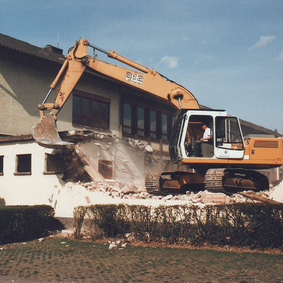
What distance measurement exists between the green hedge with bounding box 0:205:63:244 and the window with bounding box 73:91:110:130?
9376 mm

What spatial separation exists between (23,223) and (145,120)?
51.1 ft

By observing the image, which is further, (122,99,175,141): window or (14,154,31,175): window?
(122,99,175,141): window

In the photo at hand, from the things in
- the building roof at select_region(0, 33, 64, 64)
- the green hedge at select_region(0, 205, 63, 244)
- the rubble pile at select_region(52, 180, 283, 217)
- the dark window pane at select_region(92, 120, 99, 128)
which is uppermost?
the building roof at select_region(0, 33, 64, 64)

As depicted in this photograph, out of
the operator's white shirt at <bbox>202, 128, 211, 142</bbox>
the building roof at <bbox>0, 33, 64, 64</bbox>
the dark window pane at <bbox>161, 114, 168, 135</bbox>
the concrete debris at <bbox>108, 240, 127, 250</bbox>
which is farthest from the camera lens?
the dark window pane at <bbox>161, 114, 168, 135</bbox>

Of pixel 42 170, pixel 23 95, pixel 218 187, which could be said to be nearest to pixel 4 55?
pixel 23 95

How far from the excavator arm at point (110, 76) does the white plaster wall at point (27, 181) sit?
1373 mm

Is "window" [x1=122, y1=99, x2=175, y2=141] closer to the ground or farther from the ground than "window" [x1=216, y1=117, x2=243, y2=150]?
farther from the ground

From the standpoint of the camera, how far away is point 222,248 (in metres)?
9.64

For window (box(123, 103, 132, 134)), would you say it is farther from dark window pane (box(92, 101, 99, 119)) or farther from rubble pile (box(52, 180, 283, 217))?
rubble pile (box(52, 180, 283, 217))

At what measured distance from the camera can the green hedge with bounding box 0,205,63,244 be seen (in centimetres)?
1140

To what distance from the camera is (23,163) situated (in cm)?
1688

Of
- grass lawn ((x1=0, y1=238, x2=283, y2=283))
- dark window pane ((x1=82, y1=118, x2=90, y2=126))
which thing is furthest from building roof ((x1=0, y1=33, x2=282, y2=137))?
grass lawn ((x1=0, y1=238, x2=283, y2=283))

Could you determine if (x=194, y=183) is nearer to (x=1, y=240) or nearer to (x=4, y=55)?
Result: (x=1, y=240)

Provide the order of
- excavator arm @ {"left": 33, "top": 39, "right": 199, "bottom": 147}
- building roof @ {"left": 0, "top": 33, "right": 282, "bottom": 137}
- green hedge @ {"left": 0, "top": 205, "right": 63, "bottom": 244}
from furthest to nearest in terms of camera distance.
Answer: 1. building roof @ {"left": 0, "top": 33, "right": 282, "bottom": 137}
2. excavator arm @ {"left": 33, "top": 39, "right": 199, "bottom": 147}
3. green hedge @ {"left": 0, "top": 205, "right": 63, "bottom": 244}
